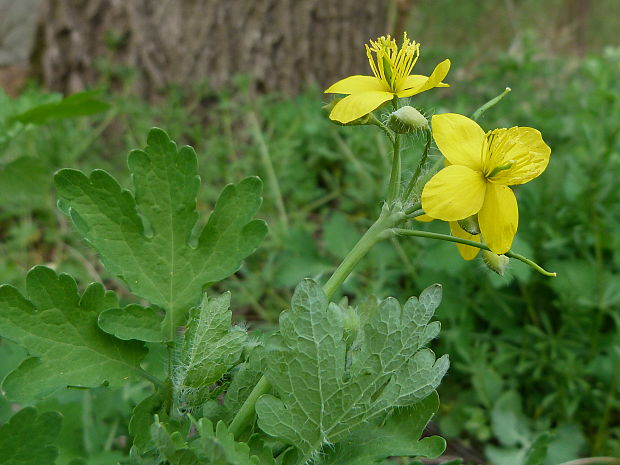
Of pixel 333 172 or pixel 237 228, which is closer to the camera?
pixel 237 228

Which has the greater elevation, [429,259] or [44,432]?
[44,432]

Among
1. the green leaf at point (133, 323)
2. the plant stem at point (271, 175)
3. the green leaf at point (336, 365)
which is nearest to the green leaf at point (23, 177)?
Result: the plant stem at point (271, 175)

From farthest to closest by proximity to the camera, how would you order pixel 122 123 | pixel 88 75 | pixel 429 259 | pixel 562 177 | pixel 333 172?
pixel 88 75
pixel 122 123
pixel 333 172
pixel 562 177
pixel 429 259

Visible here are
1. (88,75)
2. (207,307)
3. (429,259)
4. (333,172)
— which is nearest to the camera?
(207,307)

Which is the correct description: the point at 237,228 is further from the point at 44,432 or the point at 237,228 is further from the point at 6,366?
the point at 6,366

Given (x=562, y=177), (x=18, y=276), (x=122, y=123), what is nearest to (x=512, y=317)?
(x=562, y=177)

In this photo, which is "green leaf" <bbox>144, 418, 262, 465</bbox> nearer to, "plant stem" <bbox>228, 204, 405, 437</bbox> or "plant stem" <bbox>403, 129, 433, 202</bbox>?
"plant stem" <bbox>228, 204, 405, 437</bbox>

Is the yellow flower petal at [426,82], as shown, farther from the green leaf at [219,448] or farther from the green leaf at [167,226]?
the green leaf at [219,448]
